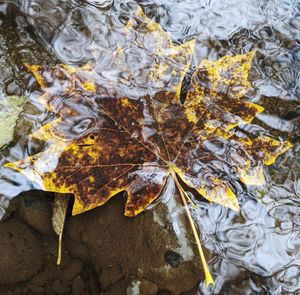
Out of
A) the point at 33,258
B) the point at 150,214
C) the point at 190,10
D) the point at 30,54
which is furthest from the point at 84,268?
the point at 190,10

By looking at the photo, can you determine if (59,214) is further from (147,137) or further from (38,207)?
(147,137)

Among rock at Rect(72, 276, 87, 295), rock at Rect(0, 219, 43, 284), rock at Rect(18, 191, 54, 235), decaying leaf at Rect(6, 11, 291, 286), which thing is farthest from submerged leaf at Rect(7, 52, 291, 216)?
rock at Rect(72, 276, 87, 295)

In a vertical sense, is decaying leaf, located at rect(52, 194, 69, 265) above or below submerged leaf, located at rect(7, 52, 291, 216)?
below

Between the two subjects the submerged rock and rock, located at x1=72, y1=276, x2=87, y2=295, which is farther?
rock, located at x1=72, y1=276, x2=87, y2=295

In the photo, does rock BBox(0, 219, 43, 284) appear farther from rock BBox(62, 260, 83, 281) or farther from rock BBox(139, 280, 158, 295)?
rock BBox(139, 280, 158, 295)

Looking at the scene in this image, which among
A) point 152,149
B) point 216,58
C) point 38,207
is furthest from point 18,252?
point 216,58

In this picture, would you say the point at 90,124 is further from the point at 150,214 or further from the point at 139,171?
the point at 150,214

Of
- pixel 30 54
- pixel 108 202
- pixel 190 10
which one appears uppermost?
pixel 190 10

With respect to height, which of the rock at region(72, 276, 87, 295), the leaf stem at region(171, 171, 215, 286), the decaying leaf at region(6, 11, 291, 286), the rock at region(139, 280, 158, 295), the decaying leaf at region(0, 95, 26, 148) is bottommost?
the rock at region(72, 276, 87, 295)
